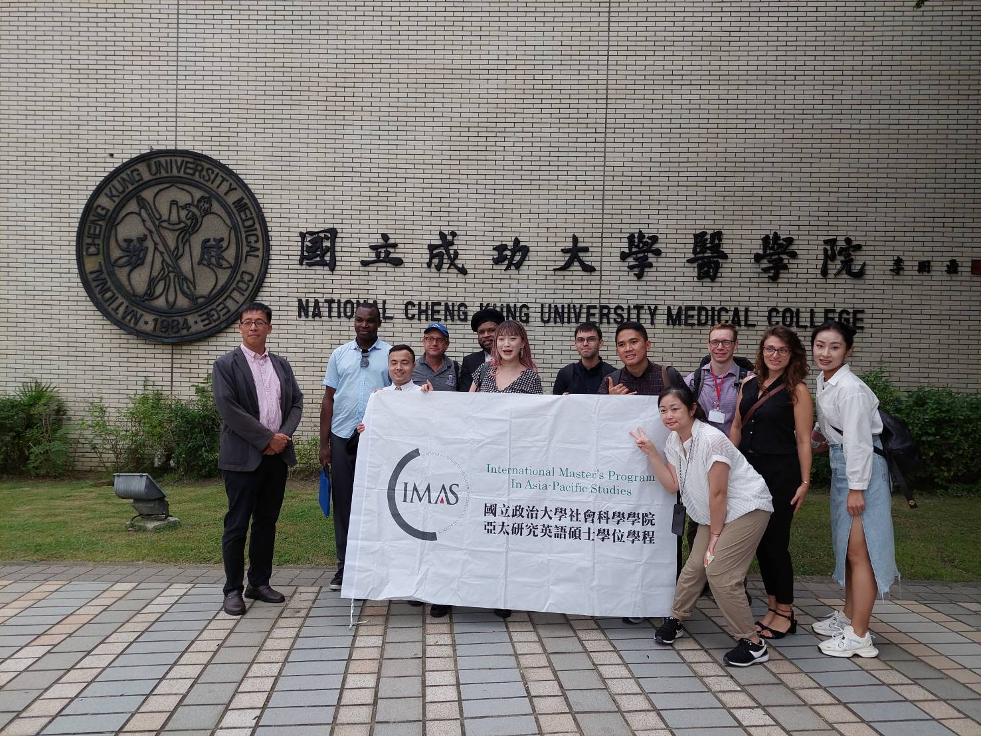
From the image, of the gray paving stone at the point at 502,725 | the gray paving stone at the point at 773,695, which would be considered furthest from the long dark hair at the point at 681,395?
the gray paving stone at the point at 502,725

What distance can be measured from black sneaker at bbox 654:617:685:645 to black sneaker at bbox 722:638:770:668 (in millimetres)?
335

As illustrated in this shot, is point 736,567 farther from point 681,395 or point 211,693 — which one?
point 211,693

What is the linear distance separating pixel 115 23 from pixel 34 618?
879cm

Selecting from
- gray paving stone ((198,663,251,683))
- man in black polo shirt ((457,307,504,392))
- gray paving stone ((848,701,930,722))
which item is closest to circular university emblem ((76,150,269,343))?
man in black polo shirt ((457,307,504,392))

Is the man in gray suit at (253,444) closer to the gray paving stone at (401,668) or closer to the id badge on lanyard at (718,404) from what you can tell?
the gray paving stone at (401,668)

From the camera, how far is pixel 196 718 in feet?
10.9

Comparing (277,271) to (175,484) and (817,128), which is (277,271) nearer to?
(175,484)

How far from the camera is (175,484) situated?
9234mm

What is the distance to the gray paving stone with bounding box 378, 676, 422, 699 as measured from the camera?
3553mm

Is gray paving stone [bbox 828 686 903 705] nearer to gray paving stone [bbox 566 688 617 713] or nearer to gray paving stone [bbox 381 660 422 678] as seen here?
gray paving stone [bbox 566 688 617 713]

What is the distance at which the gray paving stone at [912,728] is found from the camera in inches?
126

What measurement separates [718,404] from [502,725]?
2635 mm

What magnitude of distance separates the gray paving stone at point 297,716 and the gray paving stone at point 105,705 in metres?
0.68

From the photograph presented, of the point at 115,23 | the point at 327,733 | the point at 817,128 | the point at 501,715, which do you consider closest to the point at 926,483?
the point at 817,128
